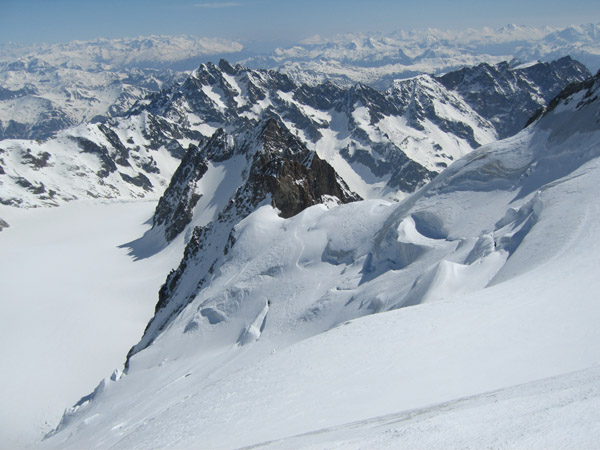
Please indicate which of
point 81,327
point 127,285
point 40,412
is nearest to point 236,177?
point 127,285

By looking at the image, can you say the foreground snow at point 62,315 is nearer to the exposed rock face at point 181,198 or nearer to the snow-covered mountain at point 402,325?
the exposed rock face at point 181,198

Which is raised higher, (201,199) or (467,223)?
(201,199)

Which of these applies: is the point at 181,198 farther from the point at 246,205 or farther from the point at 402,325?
the point at 402,325

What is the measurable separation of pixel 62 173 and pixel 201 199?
307ft

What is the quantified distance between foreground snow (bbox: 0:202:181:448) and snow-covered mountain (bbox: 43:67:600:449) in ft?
29.7

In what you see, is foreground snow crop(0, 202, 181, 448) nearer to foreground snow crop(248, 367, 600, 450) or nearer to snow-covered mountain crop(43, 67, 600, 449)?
snow-covered mountain crop(43, 67, 600, 449)

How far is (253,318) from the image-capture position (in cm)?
2834

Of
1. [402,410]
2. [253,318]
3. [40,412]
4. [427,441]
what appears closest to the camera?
[427,441]

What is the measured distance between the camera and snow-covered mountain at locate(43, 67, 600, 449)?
8.94m

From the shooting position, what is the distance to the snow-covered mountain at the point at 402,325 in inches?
352

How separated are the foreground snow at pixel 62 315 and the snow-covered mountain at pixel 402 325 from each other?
9.05m

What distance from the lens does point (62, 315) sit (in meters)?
52.1

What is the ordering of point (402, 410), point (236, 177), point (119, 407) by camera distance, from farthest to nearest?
point (236, 177) → point (119, 407) → point (402, 410)

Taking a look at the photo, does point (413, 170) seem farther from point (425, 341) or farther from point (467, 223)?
point (425, 341)
